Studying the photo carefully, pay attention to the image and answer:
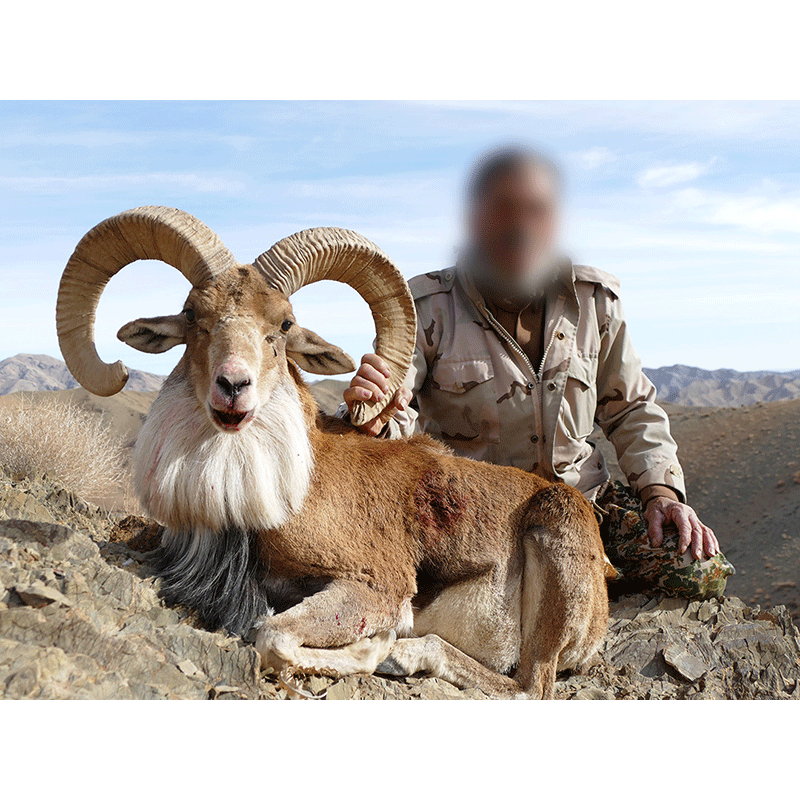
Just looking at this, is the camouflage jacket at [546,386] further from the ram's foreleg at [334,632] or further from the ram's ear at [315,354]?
the ram's foreleg at [334,632]

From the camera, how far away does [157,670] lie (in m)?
3.55

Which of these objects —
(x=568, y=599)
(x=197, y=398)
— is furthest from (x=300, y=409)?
(x=568, y=599)

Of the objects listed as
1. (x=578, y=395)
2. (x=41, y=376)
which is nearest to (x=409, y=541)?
(x=578, y=395)

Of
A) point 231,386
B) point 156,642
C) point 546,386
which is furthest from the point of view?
point 546,386

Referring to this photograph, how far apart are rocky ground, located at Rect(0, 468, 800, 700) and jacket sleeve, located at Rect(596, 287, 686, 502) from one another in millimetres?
1062

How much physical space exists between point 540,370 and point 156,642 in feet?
11.7

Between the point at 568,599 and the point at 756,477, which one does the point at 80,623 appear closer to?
the point at 568,599

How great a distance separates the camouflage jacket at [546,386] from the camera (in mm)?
6133

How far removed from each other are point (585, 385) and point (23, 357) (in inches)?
1728

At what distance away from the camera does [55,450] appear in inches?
397

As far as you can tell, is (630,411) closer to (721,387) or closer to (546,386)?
(546,386)

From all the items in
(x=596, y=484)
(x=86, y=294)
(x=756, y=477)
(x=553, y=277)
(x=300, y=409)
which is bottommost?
(x=756, y=477)

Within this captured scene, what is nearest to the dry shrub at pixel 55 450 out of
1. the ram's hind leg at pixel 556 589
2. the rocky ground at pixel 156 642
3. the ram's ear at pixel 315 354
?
the rocky ground at pixel 156 642

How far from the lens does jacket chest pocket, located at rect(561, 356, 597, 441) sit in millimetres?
6164
